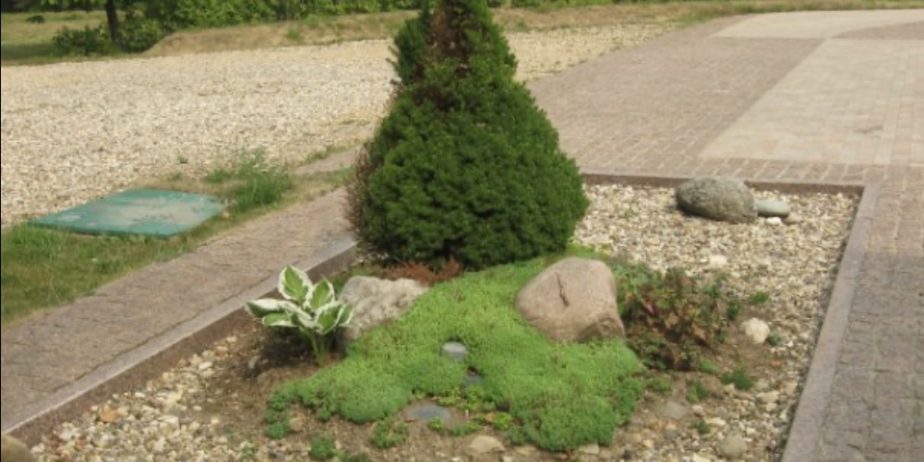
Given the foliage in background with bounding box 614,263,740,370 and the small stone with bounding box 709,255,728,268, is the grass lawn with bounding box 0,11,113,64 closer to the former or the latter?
the foliage in background with bounding box 614,263,740,370

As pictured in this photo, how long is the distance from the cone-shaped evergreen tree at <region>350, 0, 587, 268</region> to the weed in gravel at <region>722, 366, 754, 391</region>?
1.26m

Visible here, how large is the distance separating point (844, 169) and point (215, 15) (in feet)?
60.2

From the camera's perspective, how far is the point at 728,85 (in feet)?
50.6

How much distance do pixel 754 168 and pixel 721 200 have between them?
6.50ft

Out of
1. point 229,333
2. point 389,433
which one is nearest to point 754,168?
point 229,333

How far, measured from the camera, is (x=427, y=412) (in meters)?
4.91

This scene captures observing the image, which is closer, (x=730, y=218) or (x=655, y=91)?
(x=730, y=218)

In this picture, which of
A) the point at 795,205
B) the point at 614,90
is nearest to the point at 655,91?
the point at 614,90

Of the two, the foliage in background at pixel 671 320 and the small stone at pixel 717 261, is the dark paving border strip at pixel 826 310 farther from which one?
the small stone at pixel 717 261

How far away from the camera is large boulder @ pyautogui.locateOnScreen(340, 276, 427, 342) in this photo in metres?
5.44

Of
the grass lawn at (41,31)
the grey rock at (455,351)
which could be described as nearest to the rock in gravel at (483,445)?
the grey rock at (455,351)

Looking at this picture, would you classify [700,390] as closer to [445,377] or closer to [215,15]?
[445,377]

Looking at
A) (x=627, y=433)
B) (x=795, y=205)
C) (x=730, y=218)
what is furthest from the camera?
(x=795, y=205)

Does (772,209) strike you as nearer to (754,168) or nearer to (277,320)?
(754,168)
